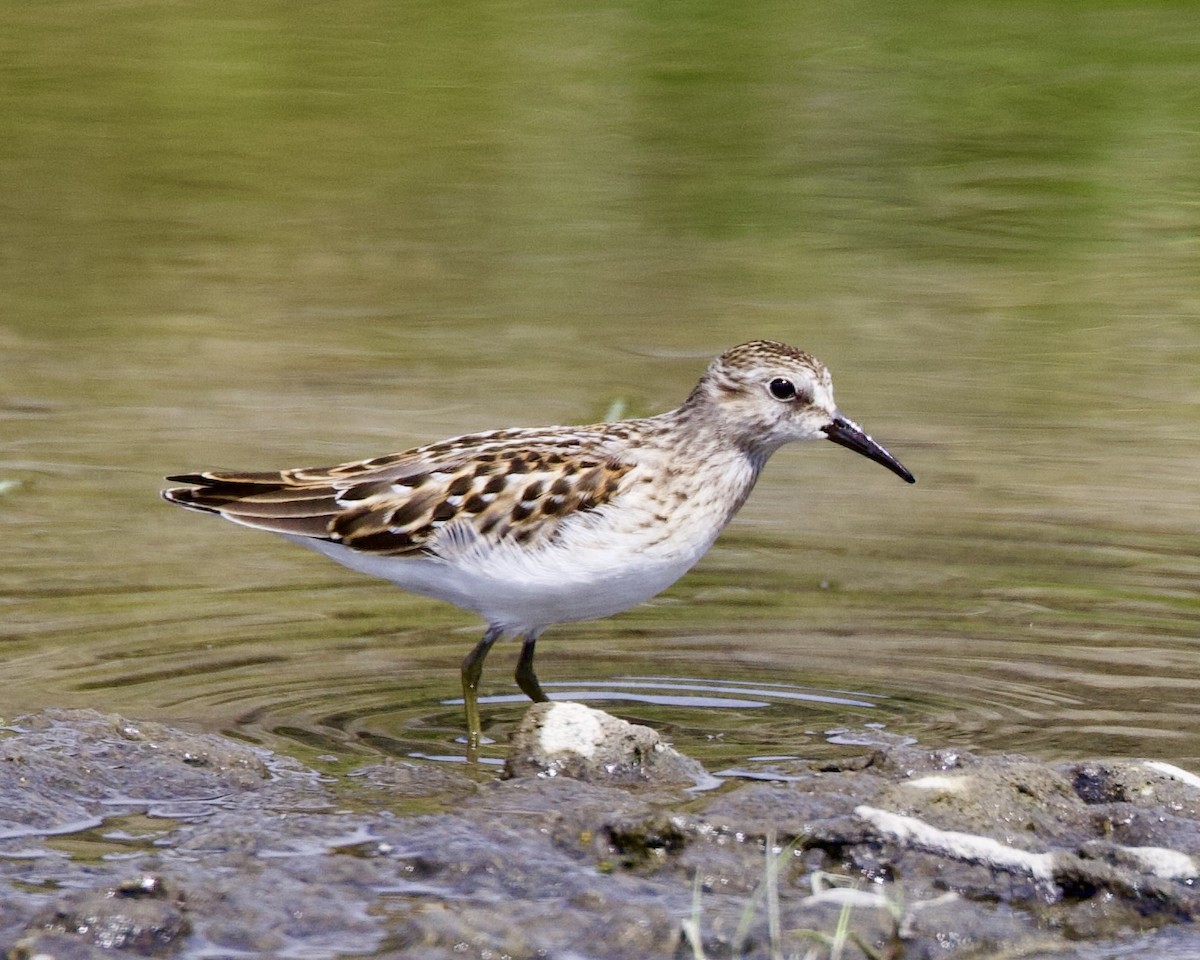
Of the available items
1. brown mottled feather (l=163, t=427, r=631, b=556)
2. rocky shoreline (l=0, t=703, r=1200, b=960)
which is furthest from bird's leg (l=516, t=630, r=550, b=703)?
rocky shoreline (l=0, t=703, r=1200, b=960)

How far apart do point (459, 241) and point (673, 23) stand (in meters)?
5.16

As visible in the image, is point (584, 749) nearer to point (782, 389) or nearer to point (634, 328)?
point (782, 389)

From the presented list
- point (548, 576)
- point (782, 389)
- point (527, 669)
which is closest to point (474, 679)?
point (527, 669)

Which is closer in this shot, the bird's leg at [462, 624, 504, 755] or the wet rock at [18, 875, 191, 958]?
the wet rock at [18, 875, 191, 958]

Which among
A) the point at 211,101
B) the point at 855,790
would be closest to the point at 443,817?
the point at 855,790

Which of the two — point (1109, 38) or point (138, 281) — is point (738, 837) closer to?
point (138, 281)

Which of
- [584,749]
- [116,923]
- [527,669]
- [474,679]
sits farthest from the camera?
[527,669]

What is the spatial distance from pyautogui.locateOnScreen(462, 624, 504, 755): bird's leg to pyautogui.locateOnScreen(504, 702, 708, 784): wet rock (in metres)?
0.75

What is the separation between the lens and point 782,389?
23.0 feet

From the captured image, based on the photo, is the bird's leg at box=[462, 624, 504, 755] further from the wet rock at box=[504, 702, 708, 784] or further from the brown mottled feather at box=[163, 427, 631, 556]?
the wet rock at box=[504, 702, 708, 784]

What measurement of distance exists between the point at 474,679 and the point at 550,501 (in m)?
0.61

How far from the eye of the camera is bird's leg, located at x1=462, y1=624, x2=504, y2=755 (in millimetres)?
6504

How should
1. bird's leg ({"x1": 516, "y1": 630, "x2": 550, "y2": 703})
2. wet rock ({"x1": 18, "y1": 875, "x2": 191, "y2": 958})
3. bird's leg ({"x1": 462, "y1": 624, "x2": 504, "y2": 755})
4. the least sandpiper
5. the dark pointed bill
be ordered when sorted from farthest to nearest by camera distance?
the dark pointed bill, bird's leg ({"x1": 516, "y1": 630, "x2": 550, "y2": 703}), the least sandpiper, bird's leg ({"x1": 462, "y1": 624, "x2": 504, "y2": 755}), wet rock ({"x1": 18, "y1": 875, "x2": 191, "y2": 958})

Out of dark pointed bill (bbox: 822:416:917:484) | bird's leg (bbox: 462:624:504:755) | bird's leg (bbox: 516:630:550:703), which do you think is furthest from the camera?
dark pointed bill (bbox: 822:416:917:484)
